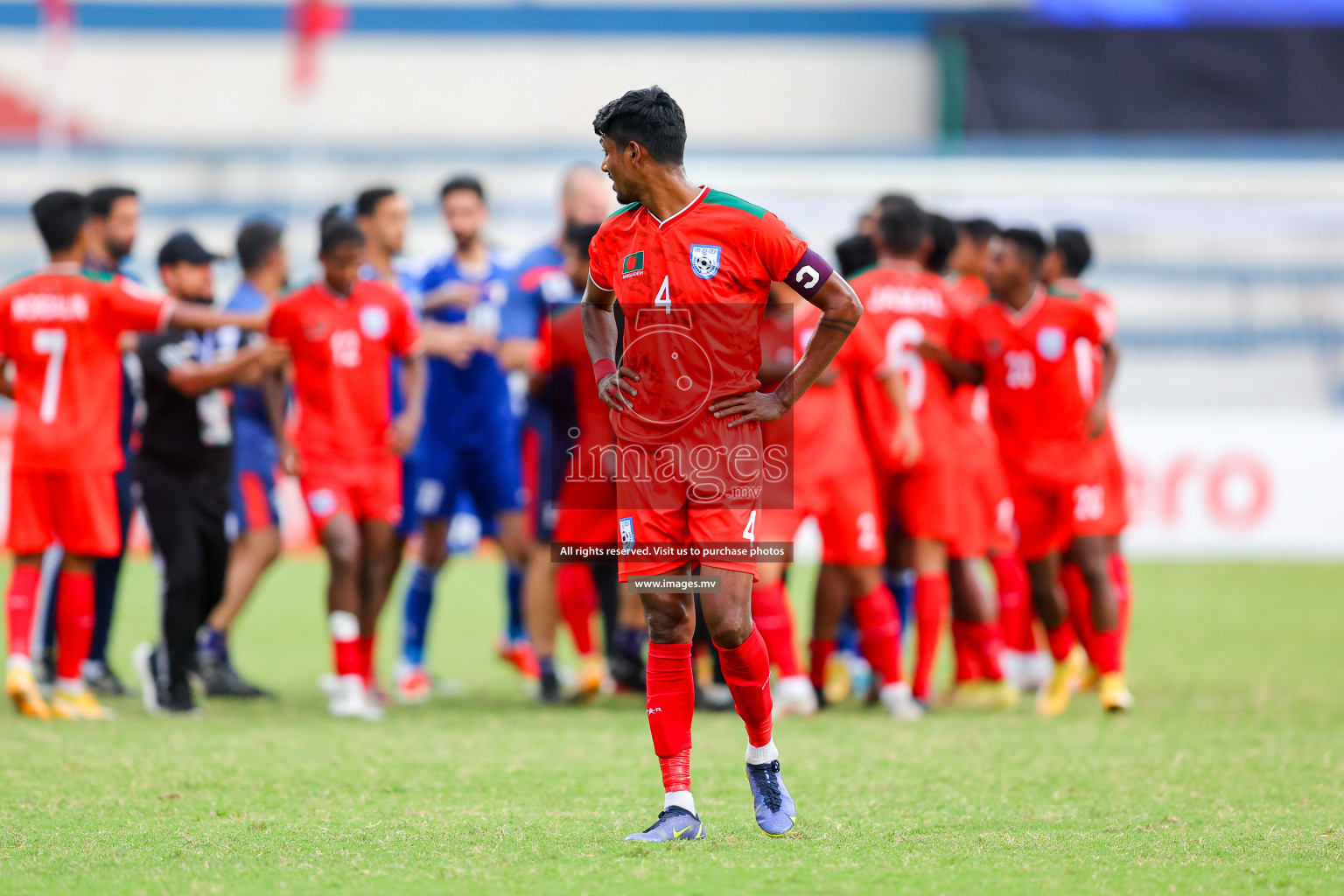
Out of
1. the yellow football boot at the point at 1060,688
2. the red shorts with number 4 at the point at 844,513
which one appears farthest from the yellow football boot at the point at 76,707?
the yellow football boot at the point at 1060,688

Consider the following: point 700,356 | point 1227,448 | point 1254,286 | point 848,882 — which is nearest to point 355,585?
point 700,356

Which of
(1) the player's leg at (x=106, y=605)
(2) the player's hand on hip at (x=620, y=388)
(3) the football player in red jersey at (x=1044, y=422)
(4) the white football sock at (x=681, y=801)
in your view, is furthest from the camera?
(1) the player's leg at (x=106, y=605)

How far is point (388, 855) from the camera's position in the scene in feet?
14.6

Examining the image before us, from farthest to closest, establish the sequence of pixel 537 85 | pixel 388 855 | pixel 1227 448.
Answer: pixel 537 85
pixel 1227 448
pixel 388 855

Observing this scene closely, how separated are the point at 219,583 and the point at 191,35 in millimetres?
23744

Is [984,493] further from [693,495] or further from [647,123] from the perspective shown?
[647,123]

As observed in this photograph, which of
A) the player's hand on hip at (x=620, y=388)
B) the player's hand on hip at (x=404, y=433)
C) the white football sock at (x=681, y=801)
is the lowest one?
the white football sock at (x=681, y=801)

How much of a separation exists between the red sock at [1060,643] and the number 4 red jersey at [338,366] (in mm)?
3544

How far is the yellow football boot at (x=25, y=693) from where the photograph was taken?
729 cm

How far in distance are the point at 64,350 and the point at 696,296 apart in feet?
13.4

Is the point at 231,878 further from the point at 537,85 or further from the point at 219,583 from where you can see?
the point at 537,85

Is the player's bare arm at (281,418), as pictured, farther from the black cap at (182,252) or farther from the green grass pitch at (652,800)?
the green grass pitch at (652,800)

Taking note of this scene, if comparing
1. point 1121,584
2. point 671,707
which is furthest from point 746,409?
point 1121,584

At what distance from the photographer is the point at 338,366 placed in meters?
7.67
